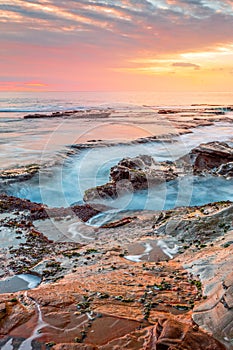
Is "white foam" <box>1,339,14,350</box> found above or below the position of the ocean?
above

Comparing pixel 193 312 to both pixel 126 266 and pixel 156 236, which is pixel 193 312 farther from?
pixel 156 236

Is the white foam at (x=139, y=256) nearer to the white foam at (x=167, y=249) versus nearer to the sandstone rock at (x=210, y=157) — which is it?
the white foam at (x=167, y=249)

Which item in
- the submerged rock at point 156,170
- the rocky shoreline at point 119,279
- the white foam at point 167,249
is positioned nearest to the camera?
the rocky shoreline at point 119,279

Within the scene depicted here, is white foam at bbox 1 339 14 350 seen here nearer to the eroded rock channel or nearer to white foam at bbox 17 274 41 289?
the eroded rock channel

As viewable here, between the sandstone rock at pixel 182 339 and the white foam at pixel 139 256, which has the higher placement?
the sandstone rock at pixel 182 339

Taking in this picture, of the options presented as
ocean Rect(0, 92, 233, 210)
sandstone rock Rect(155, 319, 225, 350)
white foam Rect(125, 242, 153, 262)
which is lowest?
Result: ocean Rect(0, 92, 233, 210)

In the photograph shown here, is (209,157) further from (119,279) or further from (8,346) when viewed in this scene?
(8,346)

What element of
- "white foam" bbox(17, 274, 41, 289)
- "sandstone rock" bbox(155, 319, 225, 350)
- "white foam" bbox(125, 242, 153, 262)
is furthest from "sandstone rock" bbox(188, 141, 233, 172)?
"sandstone rock" bbox(155, 319, 225, 350)

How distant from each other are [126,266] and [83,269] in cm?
81

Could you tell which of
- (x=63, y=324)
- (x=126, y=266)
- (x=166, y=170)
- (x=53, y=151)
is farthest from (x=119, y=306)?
(x=53, y=151)

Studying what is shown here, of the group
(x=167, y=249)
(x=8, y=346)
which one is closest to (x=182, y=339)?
(x=8, y=346)

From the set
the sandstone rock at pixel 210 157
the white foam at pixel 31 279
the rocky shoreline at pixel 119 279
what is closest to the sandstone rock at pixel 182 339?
the rocky shoreline at pixel 119 279

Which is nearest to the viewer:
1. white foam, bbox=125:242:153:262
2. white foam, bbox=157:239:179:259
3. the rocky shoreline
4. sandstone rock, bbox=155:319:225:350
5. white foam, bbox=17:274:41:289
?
sandstone rock, bbox=155:319:225:350

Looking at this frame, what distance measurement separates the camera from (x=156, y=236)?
7.78m
